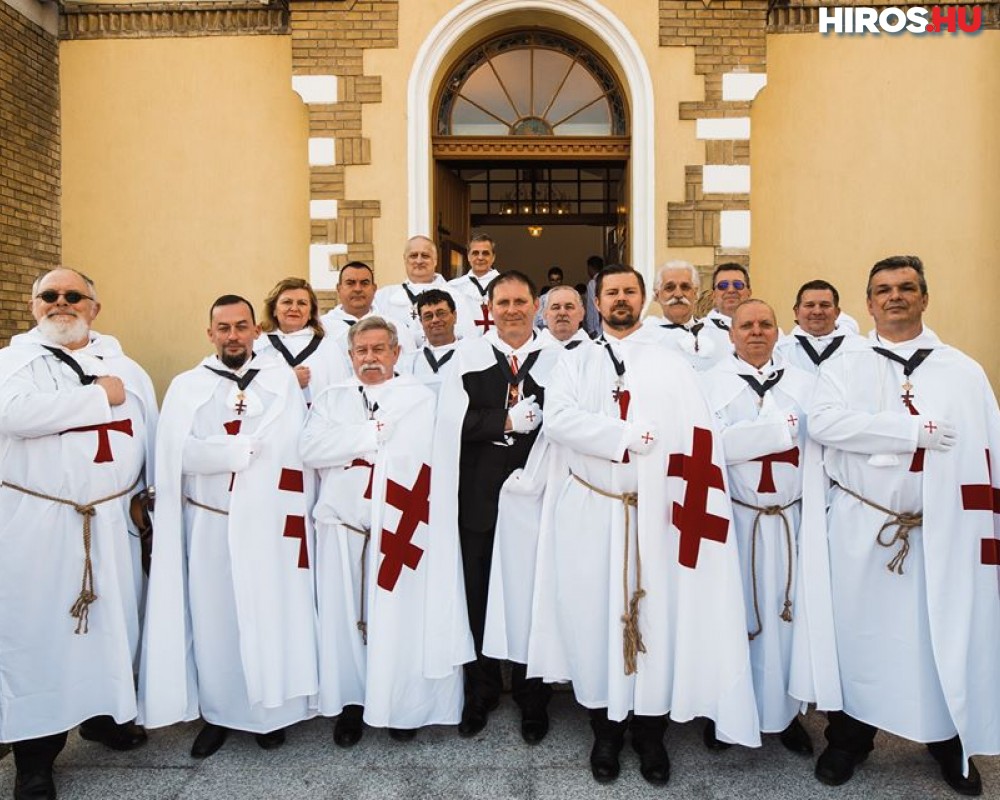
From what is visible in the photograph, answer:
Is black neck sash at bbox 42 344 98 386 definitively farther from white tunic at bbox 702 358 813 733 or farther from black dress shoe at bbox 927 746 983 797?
black dress shoe at bbox 927 746 983 797

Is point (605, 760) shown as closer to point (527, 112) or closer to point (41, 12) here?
point (527, 112)

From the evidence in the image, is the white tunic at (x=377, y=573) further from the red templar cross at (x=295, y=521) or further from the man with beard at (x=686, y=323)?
the man with beard at (x=686, y=323)

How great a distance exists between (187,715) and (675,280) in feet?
10.7

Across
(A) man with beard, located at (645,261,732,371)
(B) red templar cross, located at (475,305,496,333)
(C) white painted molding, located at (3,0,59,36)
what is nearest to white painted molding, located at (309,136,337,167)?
(B) red templar cross, located at (475,305,496,333)

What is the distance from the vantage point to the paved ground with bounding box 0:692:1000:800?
2.87m

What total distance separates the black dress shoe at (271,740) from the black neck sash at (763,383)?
2488mm

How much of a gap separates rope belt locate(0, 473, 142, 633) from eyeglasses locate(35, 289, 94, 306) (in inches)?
29.8

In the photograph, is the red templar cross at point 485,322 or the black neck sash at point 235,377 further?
the red templar cross at point 485,322

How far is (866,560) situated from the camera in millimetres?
2965

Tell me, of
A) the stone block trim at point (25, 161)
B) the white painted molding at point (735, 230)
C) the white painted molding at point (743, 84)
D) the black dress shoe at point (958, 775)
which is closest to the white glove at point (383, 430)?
the black dress shoe at point (958, 775)

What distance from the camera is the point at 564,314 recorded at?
4305 millimetres

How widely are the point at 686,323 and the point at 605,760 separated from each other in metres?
2.49

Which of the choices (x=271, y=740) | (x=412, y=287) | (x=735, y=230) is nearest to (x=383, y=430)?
(x=271, y=740)

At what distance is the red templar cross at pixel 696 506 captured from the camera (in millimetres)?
2957
